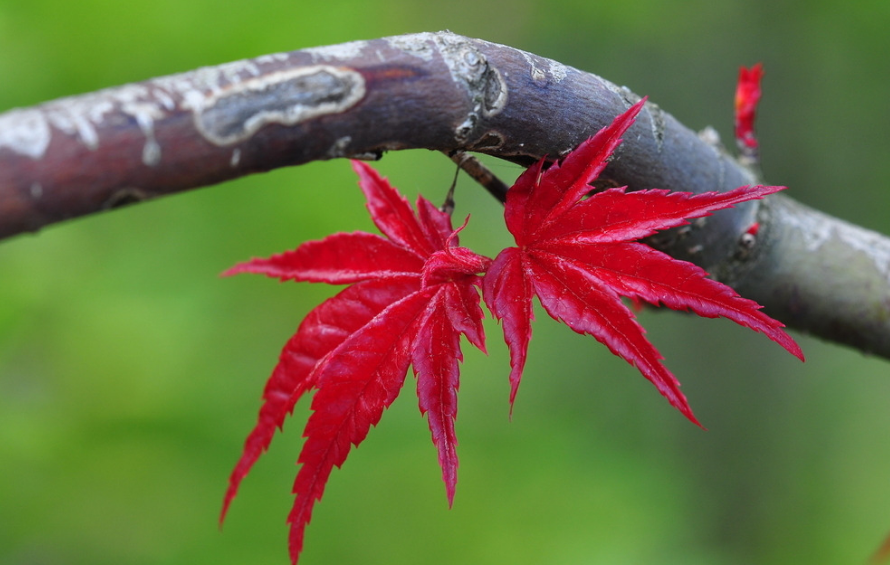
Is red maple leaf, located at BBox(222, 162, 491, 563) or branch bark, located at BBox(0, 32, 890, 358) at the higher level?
branch bark, located at BBox(0, 32, 890, 358)

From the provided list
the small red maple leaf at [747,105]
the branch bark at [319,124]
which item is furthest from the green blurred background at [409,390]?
the branch bark at [319,124]

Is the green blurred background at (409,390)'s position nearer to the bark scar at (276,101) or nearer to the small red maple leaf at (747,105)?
the small red maple leaf at (747,105)

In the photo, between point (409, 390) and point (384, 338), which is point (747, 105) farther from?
point (409, 390)

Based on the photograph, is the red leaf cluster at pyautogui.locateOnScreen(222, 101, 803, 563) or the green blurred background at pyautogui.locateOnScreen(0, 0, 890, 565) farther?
the green blurred background at pyautogui.locateOnScreen(0, 0, 890, 565)

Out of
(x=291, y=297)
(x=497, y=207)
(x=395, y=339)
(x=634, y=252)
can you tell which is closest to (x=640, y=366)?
(x=634, y=252)

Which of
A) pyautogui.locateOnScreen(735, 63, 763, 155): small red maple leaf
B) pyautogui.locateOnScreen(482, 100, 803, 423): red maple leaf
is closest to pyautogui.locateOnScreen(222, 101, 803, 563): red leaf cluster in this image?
pyautogui.locateOnScreen(482, 100, 803, 423): red maple leaf

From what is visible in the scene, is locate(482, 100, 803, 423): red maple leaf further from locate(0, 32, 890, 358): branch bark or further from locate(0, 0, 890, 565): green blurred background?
locate(0, 0, 890, 565): green blurred background

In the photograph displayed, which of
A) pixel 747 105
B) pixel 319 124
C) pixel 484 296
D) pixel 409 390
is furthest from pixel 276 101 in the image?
pixel 409 390

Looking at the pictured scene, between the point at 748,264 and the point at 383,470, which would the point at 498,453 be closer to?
the point at 383,470
